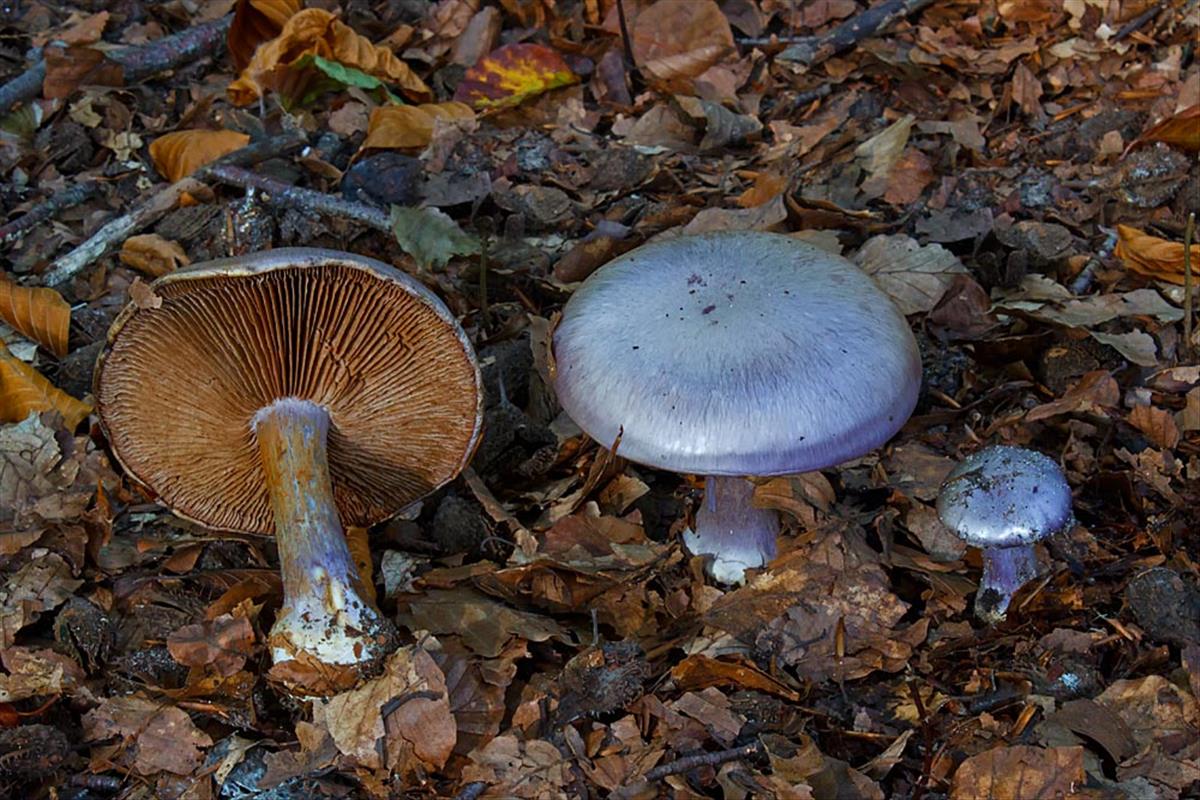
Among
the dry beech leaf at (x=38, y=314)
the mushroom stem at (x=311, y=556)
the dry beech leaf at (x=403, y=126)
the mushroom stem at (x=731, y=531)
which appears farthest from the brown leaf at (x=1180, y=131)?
the dry beech leaf at (x=38, y=314)

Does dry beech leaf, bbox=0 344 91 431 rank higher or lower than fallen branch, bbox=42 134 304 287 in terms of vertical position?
lower

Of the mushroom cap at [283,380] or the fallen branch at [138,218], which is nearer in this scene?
the mushroom cap at [283,380]

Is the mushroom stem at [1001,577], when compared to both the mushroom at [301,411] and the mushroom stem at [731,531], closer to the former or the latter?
the mushroom stem at [731,531]

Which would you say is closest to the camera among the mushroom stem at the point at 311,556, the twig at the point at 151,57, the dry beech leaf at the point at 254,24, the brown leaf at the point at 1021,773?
the brown leaf at the point at 1021,773

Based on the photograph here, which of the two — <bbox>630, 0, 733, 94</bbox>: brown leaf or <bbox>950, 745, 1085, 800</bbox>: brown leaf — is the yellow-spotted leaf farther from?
<bbox>950, 745, 1085, 800</bbox>: brown leaf

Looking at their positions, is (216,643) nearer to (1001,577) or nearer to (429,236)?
(429,236)

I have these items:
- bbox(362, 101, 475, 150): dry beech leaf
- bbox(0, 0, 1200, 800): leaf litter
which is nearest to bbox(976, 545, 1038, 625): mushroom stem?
bbox(0, 0, 1200, 800): leaf litter

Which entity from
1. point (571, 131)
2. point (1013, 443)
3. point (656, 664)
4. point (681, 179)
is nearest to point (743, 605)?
point (656, 664)
